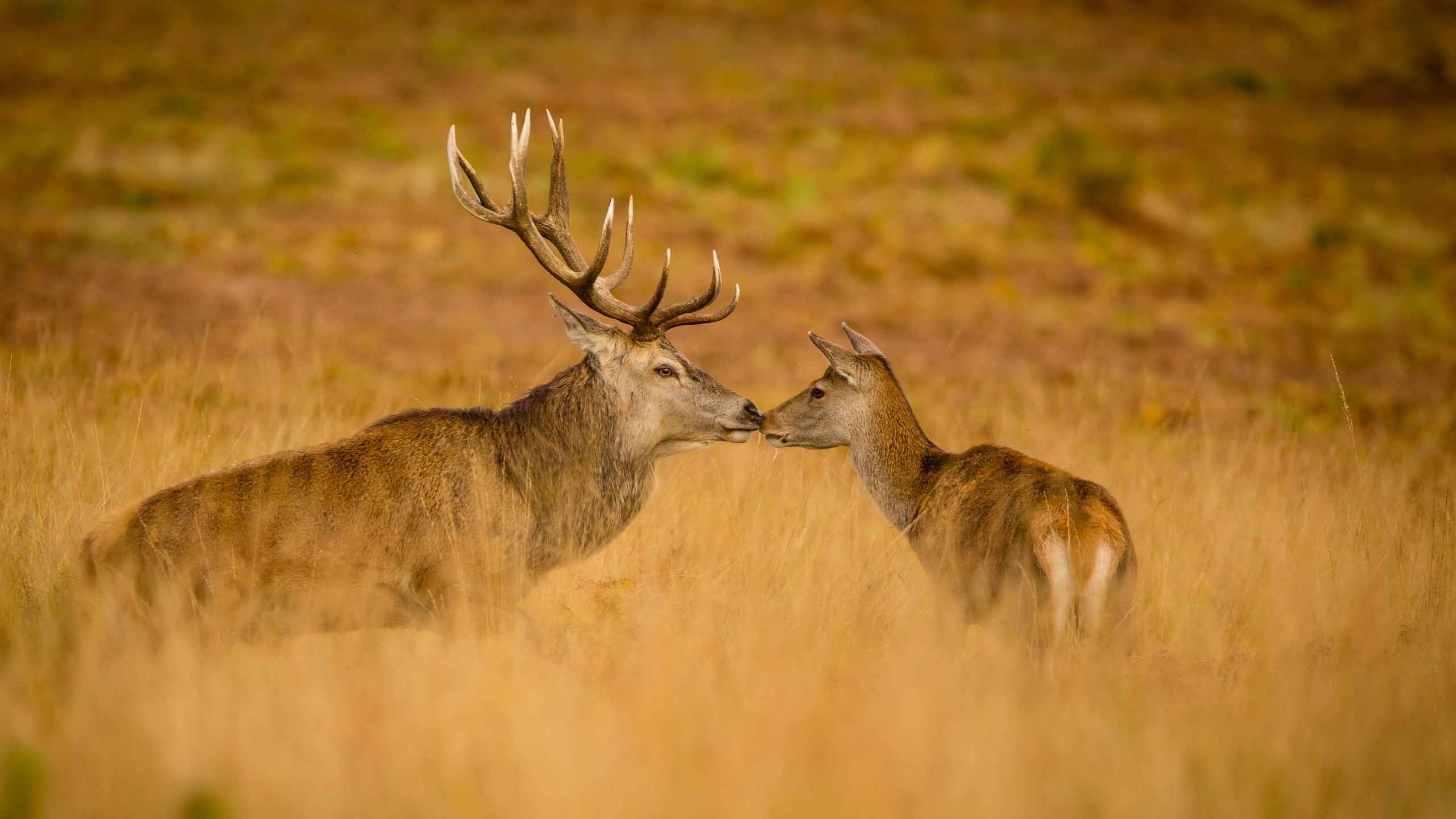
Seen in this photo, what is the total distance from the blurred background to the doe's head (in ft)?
7.30

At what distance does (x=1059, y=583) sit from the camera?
515 centimetres

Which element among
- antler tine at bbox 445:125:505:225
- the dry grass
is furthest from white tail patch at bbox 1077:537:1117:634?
antler tine at bbox 445:125:505:225

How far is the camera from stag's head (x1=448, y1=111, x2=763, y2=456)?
20.5 ft

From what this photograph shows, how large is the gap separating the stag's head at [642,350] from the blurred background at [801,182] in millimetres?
2307

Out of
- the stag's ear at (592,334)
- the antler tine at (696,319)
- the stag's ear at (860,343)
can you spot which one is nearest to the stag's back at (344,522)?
the stag's ear at (592,334)

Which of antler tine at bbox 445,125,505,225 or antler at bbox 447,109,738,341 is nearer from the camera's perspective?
antler at bbox 447,109,738,341

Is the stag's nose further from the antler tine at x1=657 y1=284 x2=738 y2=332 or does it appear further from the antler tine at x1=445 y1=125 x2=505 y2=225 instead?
the antler tine at x1=445 y1=125 x2=505 y2=225

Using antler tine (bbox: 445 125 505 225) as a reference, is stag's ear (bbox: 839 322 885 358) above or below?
below

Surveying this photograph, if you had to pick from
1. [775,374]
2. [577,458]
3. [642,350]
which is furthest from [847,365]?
[775,374]

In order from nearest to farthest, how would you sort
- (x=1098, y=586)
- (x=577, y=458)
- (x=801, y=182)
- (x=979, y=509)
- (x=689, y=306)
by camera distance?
(x=1098, y=586)
(x=979, y=509)
(x=577, y=458)
(x=689, y=306)
(x=801, y=182)

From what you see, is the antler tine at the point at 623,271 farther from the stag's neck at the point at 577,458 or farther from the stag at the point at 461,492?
the stag's neck at the point at 577,458

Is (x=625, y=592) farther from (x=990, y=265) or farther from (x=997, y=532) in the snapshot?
(x=990, y=265)

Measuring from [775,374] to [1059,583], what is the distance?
31.8ft

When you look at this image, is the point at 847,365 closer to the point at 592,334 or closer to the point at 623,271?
the point at 623,271
